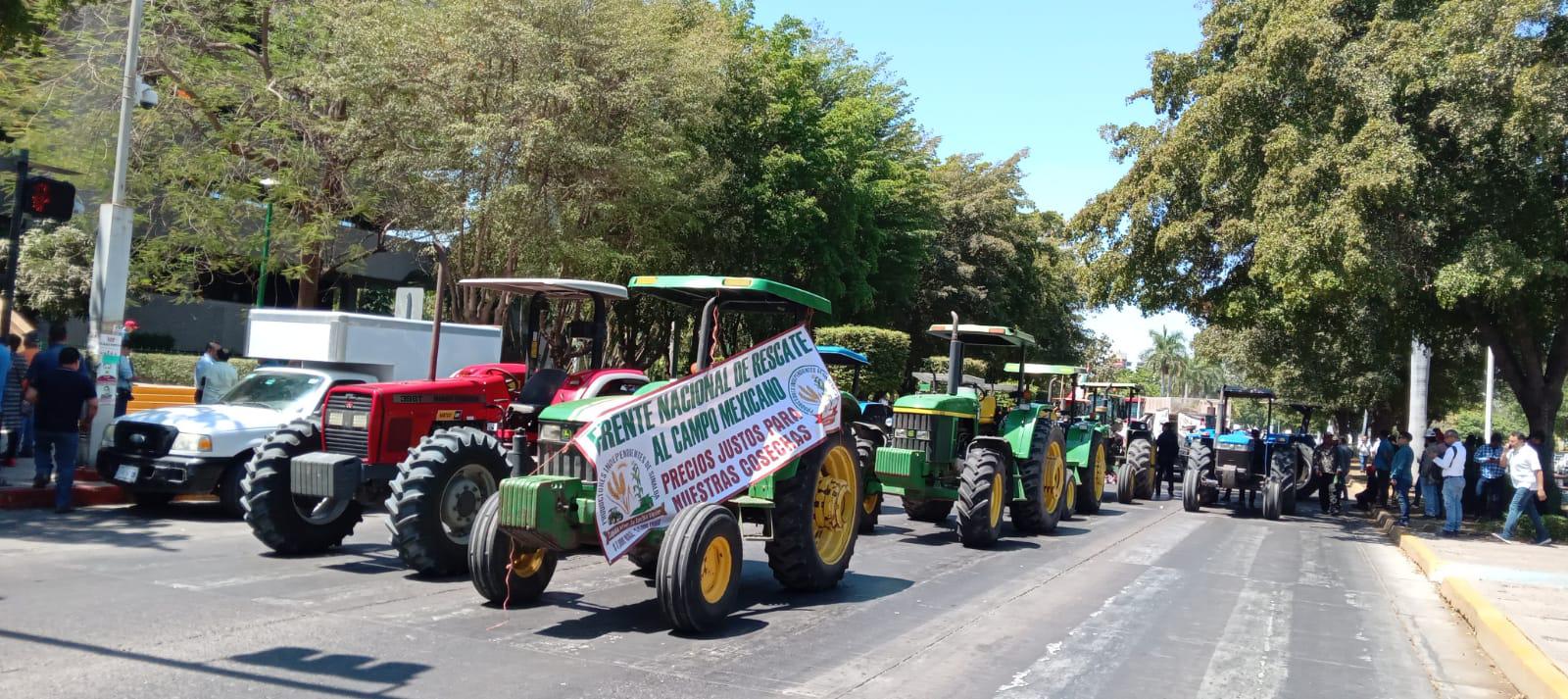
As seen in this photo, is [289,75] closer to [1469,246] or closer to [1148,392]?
A: [1469,246]

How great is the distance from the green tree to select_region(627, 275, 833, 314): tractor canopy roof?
31.1 feet

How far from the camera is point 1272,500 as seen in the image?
19.6 meters

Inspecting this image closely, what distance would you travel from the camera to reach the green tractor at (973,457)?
12.5 m

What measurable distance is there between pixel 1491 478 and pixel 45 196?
71.1 ft

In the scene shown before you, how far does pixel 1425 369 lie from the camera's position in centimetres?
2748

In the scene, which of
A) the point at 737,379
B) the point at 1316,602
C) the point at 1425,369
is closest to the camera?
the point at 737,379

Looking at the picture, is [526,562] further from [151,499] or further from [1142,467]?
[1142,467]

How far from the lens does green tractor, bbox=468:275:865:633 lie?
7.09 meters

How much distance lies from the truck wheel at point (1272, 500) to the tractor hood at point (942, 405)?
877 centimetres

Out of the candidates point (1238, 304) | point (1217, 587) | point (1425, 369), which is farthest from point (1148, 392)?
point (1217, 587)

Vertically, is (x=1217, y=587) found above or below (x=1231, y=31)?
below

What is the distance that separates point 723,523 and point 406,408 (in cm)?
379

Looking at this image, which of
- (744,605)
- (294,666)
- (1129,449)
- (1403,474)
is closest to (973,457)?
(744,605)

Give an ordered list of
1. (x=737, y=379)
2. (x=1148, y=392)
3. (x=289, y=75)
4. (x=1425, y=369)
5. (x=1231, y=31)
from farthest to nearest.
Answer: (x=1148, y=392) < (x=1425, y=369) < (x=289, y=75) < (x=1231, y=31) < (x=737, y=379)
